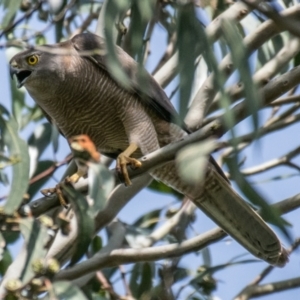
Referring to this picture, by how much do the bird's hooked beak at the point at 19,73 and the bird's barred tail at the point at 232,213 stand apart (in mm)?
815

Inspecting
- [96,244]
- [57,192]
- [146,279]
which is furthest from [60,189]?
[96,244]

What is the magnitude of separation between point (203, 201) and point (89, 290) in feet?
2.38

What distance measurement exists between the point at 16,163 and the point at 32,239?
0.36 m

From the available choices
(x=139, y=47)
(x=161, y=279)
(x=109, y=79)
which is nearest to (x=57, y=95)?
(x=109, y=79)

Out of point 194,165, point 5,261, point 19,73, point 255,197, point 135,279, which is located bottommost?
point 135,279

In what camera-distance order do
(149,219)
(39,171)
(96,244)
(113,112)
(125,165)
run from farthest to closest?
(149,219), (96,244), (39,171), (113,112), (125,165)

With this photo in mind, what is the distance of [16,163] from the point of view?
122 inches

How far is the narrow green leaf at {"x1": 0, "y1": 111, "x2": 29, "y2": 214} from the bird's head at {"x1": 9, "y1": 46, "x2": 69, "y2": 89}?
1.86 ft

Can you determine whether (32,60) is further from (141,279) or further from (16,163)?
(141,279)

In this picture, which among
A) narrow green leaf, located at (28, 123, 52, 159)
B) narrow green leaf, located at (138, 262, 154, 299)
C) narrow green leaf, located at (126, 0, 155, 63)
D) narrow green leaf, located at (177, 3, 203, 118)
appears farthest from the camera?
narrow green leaf, located at (28, 123, 52, 159)

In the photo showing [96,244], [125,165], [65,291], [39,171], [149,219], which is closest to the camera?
[65,291]

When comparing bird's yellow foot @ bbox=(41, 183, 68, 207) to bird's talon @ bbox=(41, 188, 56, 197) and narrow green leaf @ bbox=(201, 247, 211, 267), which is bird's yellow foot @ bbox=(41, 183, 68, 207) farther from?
narrow green leaf @ bbox=(201, 247, 211, 267)

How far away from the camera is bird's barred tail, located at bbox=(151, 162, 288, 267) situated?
3.81 meters

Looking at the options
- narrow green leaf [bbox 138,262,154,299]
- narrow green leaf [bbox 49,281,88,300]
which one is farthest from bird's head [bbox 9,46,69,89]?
narrow green leaf [bbox 49,281,88,300]
